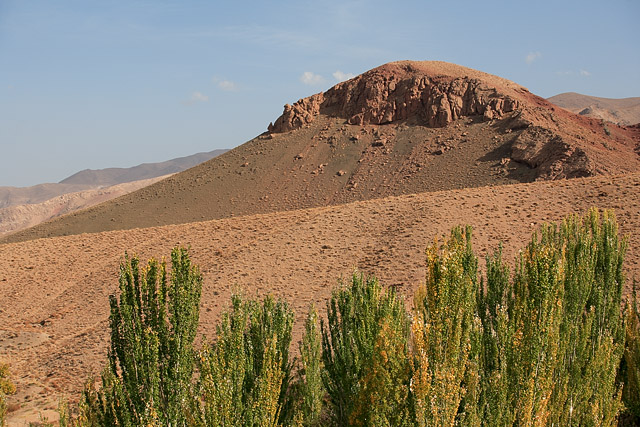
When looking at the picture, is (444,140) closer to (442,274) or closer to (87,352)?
(87,352)

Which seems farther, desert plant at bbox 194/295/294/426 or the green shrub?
the green shrub

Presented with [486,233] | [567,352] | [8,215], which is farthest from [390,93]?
[8,215]

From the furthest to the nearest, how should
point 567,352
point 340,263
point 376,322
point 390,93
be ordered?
point 390,93 < point 340,263 < point 567,352 < point 376,322

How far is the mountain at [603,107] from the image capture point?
10938cm

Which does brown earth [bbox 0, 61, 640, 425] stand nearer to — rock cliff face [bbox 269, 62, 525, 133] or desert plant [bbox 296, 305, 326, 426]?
rock cliff face [bbox 269, 62, 525, 133]

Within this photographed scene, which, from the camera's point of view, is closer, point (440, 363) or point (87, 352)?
point (440, 363)

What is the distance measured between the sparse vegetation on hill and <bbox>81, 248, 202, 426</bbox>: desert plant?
2cm

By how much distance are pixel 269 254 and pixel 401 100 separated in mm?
42399

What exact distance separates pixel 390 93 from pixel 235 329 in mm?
60138

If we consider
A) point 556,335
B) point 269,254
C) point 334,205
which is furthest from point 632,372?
point 334,205

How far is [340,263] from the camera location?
2462 centimetres

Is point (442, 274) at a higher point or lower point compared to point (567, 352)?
higher

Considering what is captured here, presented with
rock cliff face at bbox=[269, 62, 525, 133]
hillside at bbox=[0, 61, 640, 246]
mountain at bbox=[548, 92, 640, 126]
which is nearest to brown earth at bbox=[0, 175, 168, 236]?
hillside at bbox=[0, 61, 640, 246]

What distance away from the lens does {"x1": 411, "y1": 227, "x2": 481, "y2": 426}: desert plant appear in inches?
265
